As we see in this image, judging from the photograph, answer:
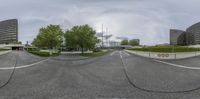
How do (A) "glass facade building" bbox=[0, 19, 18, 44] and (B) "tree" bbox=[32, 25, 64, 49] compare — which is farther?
(A) "glass facade building" bbox=[0, 19, 18, 44]

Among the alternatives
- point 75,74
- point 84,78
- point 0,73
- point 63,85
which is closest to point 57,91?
point 63,85

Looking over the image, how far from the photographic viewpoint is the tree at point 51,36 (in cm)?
814

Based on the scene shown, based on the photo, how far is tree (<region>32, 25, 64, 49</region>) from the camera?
814 centimetres

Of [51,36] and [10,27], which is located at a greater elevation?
[10,27]

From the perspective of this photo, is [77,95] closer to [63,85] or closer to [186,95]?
[63,85]

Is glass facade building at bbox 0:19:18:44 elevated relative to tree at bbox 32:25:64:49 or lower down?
elevated

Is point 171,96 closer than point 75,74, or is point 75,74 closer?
point 171,96

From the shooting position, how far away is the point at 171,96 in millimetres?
3631

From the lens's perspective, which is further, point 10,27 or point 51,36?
point 10,27

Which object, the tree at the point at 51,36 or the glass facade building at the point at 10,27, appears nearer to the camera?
the tree at the point at 51,36

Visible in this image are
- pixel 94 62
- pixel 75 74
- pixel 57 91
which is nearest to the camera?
pixel 57 91

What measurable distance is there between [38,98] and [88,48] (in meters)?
4.30

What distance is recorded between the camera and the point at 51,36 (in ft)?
29.1

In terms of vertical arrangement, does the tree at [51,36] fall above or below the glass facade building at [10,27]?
below
